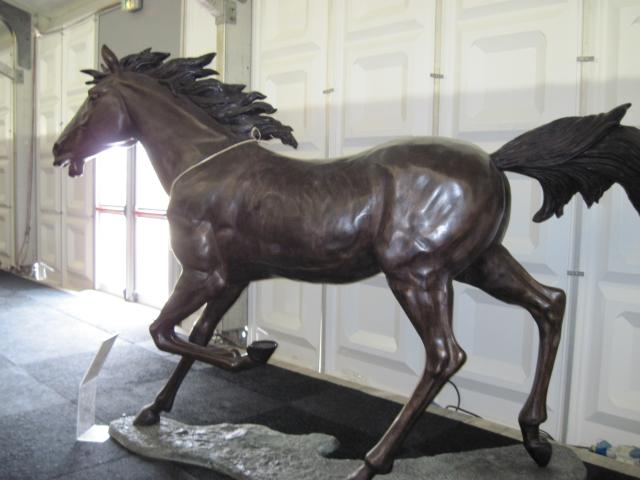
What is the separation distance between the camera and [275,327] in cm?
351

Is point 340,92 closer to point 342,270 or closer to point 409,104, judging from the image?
point 409,104

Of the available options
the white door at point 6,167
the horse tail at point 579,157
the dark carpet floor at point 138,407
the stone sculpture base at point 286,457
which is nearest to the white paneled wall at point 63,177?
the white door at point 6,167

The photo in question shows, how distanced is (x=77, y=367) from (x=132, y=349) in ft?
1.47

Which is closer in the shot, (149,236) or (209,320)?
(209,320)

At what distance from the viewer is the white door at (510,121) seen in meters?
2.38

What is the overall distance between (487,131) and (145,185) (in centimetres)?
328

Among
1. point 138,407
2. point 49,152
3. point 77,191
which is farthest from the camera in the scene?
point 49,152

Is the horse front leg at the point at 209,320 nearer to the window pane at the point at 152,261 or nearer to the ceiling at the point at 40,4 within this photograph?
the window pane at the point at 152,261

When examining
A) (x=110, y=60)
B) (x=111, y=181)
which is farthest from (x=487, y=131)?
(x=111, y=181)

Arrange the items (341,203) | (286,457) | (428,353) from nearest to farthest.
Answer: (428,353) < (341,203) < (286,457)

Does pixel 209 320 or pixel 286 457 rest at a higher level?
pixel 209 320

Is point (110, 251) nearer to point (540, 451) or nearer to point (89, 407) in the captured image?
point (89, 407)

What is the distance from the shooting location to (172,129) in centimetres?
195

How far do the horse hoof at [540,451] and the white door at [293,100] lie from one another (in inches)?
63.3
